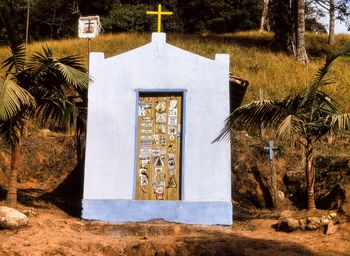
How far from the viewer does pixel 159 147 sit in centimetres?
1067

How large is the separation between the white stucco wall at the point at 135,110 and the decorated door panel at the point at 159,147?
7.8 inches

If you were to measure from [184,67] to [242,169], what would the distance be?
5009 mm

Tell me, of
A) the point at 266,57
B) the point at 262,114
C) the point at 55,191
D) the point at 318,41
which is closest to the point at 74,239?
the point at 262,114

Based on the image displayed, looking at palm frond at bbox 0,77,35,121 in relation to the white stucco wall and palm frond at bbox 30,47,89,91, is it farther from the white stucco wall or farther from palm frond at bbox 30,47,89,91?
the white stucco wall

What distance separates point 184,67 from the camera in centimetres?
1073

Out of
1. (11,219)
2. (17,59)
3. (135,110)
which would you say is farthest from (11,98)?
(135,110)

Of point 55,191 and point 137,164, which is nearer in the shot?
point 137,164

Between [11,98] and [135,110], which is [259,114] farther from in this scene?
[11,98]

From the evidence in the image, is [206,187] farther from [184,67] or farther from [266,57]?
[266,57]

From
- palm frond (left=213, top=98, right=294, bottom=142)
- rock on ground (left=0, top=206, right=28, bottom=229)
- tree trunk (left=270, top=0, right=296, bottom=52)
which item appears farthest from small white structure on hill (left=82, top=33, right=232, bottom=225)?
tree trunk (left=270, top=0, right=296, bottom=52)

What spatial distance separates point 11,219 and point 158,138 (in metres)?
3.06

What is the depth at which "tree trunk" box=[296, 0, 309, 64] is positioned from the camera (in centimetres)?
2578

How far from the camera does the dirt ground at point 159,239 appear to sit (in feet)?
27.3

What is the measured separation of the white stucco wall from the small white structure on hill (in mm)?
18
